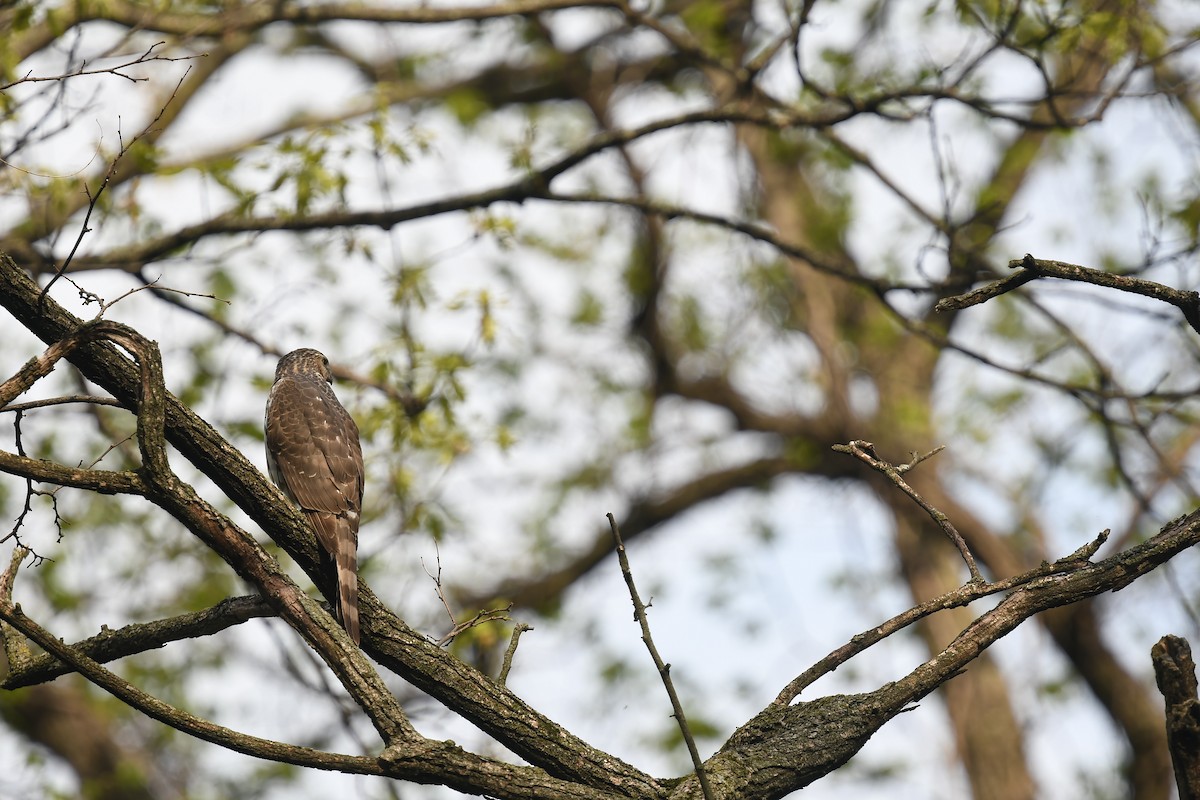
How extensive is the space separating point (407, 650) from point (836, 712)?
128 cm

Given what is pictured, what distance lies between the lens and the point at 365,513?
784 cm

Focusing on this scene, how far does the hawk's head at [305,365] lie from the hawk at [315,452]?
0.01 metres

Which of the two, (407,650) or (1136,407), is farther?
(1136,407)

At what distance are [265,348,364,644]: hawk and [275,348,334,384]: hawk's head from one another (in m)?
0.01

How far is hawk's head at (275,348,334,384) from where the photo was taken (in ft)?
20.9

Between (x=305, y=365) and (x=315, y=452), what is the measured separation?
1096mm

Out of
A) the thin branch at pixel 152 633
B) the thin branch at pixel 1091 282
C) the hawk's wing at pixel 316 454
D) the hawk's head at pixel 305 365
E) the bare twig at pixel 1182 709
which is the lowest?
the bare twig at pixel 1182 709

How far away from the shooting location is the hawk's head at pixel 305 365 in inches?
251

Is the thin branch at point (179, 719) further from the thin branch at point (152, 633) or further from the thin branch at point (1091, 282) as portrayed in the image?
the thin branch at point (1091, 282)

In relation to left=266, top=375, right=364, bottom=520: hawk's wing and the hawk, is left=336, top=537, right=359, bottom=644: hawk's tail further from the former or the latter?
left=266, top=375, right=364, bottom=520: hawk's wing

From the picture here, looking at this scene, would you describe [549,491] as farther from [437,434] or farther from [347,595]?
[347,595]

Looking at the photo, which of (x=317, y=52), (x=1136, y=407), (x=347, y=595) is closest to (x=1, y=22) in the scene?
(x=347, y=595)

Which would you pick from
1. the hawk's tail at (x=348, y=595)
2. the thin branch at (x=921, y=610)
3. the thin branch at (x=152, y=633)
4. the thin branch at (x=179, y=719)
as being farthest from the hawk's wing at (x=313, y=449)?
the thin branch at (x=921, y=610)

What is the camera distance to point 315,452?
5574 millimetres
